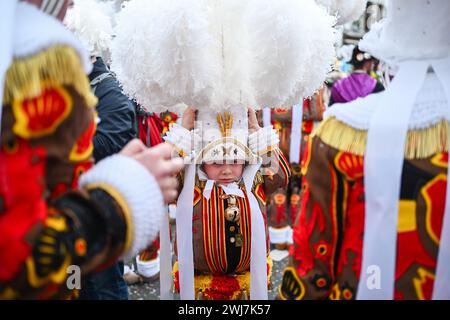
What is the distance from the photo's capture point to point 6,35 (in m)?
0.99

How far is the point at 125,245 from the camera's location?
3.56ft

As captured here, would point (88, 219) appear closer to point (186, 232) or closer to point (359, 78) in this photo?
point (186, 232)

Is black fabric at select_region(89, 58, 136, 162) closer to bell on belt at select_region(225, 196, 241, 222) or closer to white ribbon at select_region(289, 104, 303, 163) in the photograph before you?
bell on belt at select_region(225, 196, 241, 222)

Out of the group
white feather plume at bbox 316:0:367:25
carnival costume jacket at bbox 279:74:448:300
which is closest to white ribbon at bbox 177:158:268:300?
carnival costume jacket at bbox 279:74:448:300

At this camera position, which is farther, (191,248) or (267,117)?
(267,117)

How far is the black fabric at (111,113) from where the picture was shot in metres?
2.54

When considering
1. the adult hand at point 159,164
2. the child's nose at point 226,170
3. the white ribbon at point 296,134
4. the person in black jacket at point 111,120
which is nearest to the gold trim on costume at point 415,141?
the adult hand at point 159,164

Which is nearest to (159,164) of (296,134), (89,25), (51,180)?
(51,180)

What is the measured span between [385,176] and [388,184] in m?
0.02

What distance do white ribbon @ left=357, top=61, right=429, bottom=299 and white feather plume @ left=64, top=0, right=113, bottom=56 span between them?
1888 mm

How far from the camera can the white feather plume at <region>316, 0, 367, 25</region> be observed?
107 inches

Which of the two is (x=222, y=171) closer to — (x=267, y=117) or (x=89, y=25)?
(x=89, y=25)

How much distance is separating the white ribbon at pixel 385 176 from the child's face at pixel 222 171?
35.3 inches
